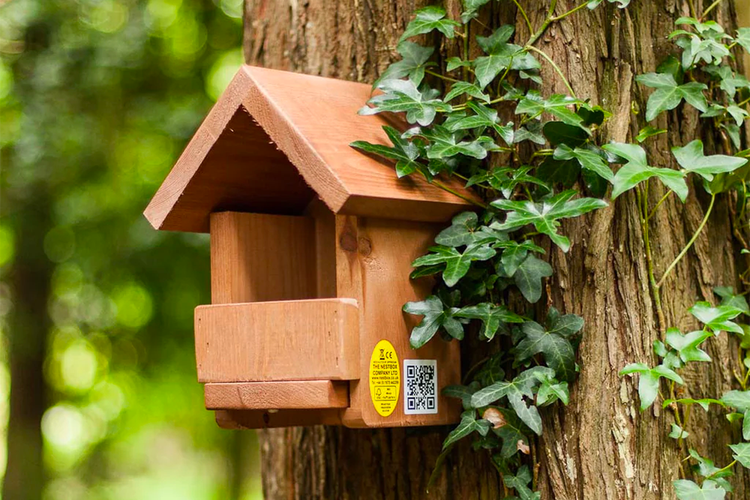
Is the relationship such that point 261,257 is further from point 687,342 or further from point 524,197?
point 687,342

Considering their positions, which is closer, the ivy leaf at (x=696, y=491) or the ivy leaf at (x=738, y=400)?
the ivy leaf at (x=696, y=491)

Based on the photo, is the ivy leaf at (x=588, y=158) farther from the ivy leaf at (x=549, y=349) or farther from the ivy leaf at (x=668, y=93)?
the ivy leaf at (x=549, y=349)

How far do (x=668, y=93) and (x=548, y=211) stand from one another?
422 millimetres

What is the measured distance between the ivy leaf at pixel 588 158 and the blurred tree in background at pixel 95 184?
333 cm

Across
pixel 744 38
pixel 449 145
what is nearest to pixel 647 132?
pixel 744 38

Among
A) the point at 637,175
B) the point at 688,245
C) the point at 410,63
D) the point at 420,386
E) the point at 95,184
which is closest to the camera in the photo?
the point at 637,175

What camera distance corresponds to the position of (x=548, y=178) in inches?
63.6

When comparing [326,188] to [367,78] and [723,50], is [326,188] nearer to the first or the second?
[367,78]

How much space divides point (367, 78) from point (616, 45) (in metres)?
0.62

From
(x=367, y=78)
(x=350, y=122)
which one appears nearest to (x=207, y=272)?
(x=367, y=78)

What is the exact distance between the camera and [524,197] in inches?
65.1

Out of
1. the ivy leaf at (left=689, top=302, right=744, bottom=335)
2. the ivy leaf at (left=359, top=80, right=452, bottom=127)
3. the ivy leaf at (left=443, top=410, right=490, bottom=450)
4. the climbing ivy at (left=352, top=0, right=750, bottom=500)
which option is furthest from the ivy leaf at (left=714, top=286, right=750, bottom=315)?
the ivy leaf at (left=359, top=80, right=452, bottom=127)

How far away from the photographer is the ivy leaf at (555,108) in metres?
1.54

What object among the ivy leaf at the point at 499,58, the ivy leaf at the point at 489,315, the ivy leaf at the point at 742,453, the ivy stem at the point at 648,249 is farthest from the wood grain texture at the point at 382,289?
the ivy leaf at the point at 742,453
